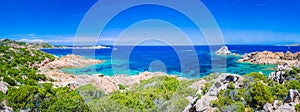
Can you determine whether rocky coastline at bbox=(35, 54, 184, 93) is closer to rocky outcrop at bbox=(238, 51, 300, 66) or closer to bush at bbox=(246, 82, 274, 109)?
bush at bbox=(246, 82, 274, 109)

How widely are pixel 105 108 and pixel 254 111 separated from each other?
6366mm

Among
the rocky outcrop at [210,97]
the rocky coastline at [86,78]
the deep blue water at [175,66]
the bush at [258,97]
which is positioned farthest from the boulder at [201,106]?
the deep blue water at [175,66]

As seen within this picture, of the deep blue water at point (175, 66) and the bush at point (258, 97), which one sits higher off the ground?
the bush at point (258, 97)

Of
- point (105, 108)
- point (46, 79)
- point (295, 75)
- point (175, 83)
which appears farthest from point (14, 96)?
point (295, 75)

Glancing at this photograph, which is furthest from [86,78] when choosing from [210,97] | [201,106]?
[201,106]

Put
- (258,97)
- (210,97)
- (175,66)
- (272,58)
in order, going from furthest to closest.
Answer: (272,58) → (175,66) → (210,97) → (258,97)

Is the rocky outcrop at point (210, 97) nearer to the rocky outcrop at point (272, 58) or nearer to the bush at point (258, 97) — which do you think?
the bush at point (258, 97)

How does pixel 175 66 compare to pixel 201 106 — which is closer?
pixel 201 106

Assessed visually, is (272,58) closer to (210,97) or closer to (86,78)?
(86,78)

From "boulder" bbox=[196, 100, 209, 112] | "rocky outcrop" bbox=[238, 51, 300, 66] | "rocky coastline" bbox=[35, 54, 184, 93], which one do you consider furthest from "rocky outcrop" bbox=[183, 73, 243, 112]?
"rocky outcrop" bbox=[238, 51, 300, 66]

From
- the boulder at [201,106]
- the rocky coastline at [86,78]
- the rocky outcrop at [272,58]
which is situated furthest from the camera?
the rocky outcrop at [272,58]

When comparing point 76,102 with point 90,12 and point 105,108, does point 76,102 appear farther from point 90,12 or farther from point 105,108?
point 90,12

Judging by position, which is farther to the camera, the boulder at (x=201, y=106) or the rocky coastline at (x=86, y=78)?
the rocky coastline at (x=86, y=78)

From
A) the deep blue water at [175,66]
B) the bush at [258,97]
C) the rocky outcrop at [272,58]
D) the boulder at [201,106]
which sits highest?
the bush at [258,97]
